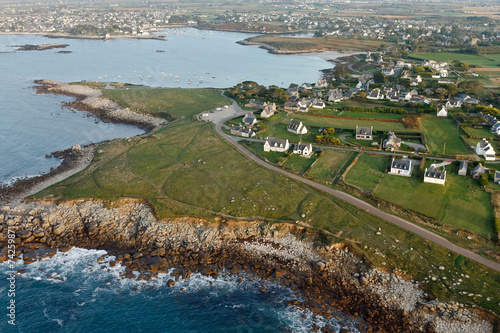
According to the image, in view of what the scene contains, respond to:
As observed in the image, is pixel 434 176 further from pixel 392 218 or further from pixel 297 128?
pixel 297 128

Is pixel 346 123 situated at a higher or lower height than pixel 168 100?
lower

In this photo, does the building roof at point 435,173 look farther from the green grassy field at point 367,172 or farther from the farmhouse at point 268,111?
the farmhouse at point 268,111

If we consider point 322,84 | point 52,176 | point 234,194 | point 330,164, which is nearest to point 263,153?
point 330,164

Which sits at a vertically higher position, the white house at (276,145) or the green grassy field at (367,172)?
the white house at (276,145)

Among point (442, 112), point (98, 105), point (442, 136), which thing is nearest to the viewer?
point (442, 136)

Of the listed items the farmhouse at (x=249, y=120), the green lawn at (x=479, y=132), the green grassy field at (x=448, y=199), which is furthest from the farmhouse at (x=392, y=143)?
the farmhouse at (x=249, y=120)

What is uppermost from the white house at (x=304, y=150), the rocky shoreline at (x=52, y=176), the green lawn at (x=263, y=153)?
the white house at (x=304, y=150)

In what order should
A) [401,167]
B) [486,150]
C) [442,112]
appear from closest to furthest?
[401,167]
[486,150]
[442,112]
